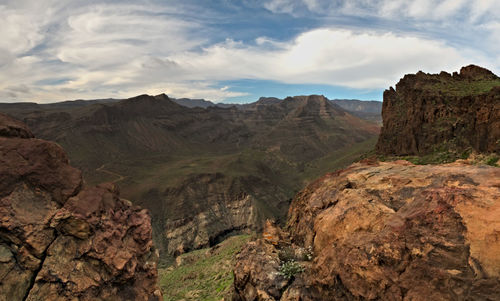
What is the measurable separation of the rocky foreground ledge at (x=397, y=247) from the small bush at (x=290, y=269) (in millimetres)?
19

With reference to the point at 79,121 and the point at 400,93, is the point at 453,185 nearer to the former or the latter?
the point at 400,93

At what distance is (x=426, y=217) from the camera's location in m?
8.32

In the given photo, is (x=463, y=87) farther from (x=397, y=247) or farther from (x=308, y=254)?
(x=397, y=247)

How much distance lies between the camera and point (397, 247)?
826 cm

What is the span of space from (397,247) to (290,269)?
4.54 metres

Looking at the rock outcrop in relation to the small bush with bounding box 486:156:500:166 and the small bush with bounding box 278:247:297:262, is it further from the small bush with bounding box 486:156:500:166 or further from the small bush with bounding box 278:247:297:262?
the small bush with bounding box 486:156:500:166

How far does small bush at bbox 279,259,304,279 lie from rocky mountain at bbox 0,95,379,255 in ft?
207

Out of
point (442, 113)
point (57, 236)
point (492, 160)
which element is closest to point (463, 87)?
point (442, 113)

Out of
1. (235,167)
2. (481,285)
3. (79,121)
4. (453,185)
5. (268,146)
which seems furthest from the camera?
(268,146)

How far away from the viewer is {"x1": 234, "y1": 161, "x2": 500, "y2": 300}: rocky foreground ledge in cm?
714

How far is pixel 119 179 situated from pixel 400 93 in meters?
90.1

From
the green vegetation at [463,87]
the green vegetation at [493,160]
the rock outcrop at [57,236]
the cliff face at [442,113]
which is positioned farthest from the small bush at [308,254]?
the green vegetation at [463,87]

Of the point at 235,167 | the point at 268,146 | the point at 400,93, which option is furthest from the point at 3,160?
the point at 268,146

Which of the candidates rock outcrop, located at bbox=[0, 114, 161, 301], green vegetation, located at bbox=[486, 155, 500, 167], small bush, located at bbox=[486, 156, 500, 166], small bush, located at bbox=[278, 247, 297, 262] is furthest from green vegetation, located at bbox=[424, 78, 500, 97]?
rock outcrop, located at bbox=[0, 114, 161, 301]
